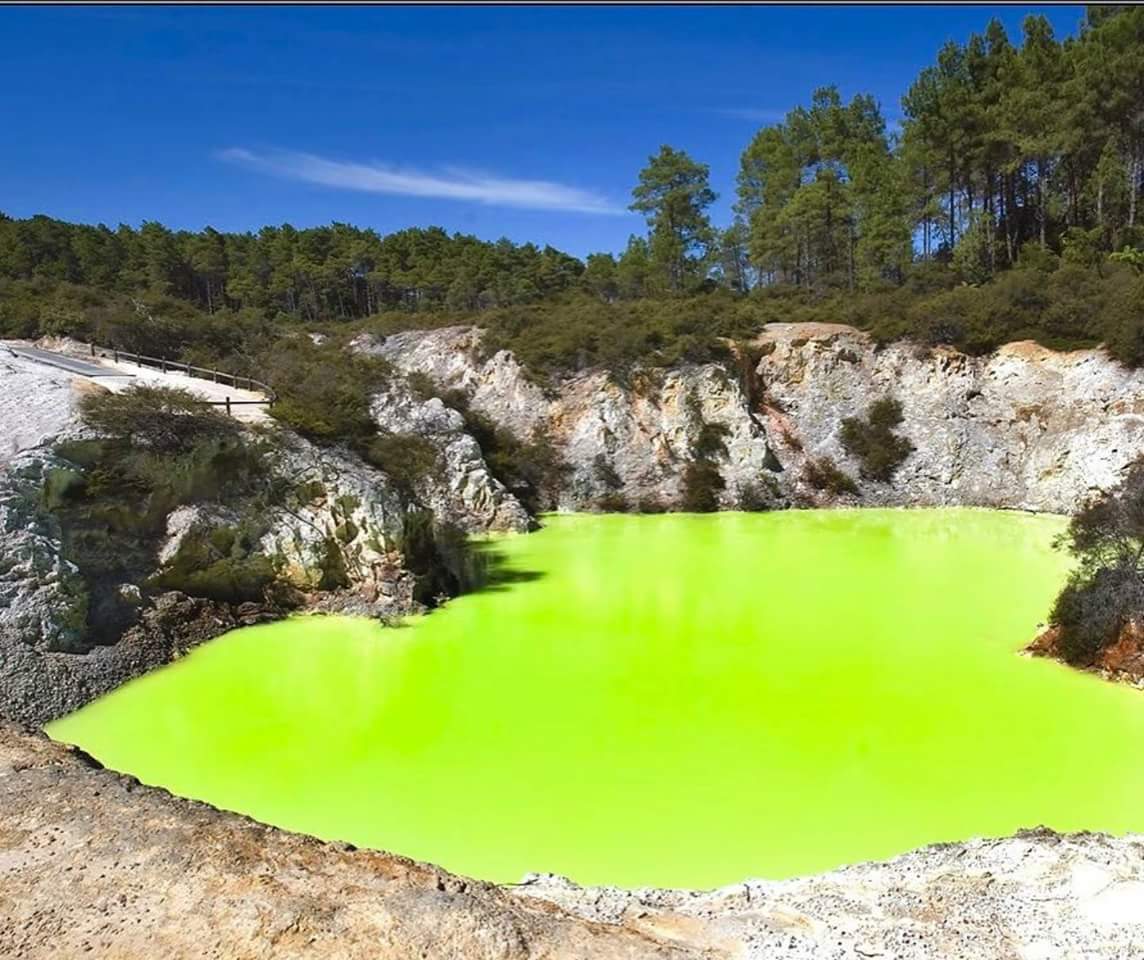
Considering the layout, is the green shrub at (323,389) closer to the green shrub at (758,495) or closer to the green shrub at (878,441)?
the green shrub at (758,495)

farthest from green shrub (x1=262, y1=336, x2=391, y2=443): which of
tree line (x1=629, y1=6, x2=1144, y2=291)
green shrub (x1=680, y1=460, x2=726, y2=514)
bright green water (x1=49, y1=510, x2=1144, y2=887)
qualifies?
tree line (x1=629, y1=6, x2=1144, y2=291)

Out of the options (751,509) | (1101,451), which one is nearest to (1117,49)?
(1101,451)

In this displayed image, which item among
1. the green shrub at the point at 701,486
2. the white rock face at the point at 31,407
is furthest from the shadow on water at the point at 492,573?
the white rock face at the point at 31,407

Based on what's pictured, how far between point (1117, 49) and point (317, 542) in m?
39.2

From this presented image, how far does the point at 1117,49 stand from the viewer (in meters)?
34.4

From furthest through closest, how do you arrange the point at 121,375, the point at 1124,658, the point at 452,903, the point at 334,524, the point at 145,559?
the point at 121,375, the point at 334,524, the point at 145,559, the point at 1124,658, the point at 452,903

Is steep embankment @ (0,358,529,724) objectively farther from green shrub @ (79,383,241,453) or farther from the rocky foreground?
the rocky foreground

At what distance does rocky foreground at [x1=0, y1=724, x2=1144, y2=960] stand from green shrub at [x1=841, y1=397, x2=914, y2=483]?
23.6m

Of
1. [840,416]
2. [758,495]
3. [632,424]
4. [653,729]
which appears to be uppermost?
[840,416]

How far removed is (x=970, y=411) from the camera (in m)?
29.4

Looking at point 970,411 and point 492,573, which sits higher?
point 970,411

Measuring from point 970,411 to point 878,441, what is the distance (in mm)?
3536

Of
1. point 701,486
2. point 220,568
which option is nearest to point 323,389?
point 220,568

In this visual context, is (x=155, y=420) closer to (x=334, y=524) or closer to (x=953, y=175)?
(x=334, y=524)
